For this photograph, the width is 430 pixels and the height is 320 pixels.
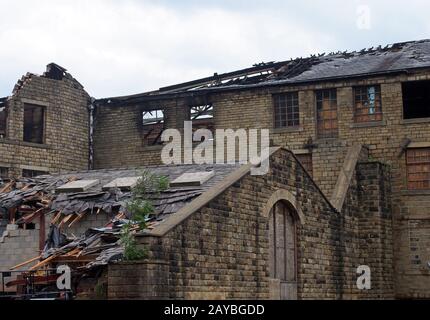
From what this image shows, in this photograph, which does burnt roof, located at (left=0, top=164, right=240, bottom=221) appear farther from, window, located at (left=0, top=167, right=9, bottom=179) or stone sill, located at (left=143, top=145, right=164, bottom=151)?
stone sill, located at (left=143, top=145, right=164, bottom=151)

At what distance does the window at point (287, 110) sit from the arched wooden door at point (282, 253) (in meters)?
9.51

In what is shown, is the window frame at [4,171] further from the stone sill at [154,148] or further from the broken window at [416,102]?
the broken window at [416,102]

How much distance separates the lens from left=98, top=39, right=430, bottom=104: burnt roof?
30.6 m

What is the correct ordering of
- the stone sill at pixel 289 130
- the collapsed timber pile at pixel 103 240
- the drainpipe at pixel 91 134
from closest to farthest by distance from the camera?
the collapsed timber pile at pixel 103 240 → the stone sill at pixel 289 130 → the drainpipe at pixel 91 134

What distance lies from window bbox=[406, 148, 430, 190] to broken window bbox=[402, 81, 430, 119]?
1.79m

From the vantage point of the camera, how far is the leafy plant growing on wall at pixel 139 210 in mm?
16109

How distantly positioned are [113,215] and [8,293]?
327cm

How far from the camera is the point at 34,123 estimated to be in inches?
1323

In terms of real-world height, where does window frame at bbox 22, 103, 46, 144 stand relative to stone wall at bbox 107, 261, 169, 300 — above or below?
above
